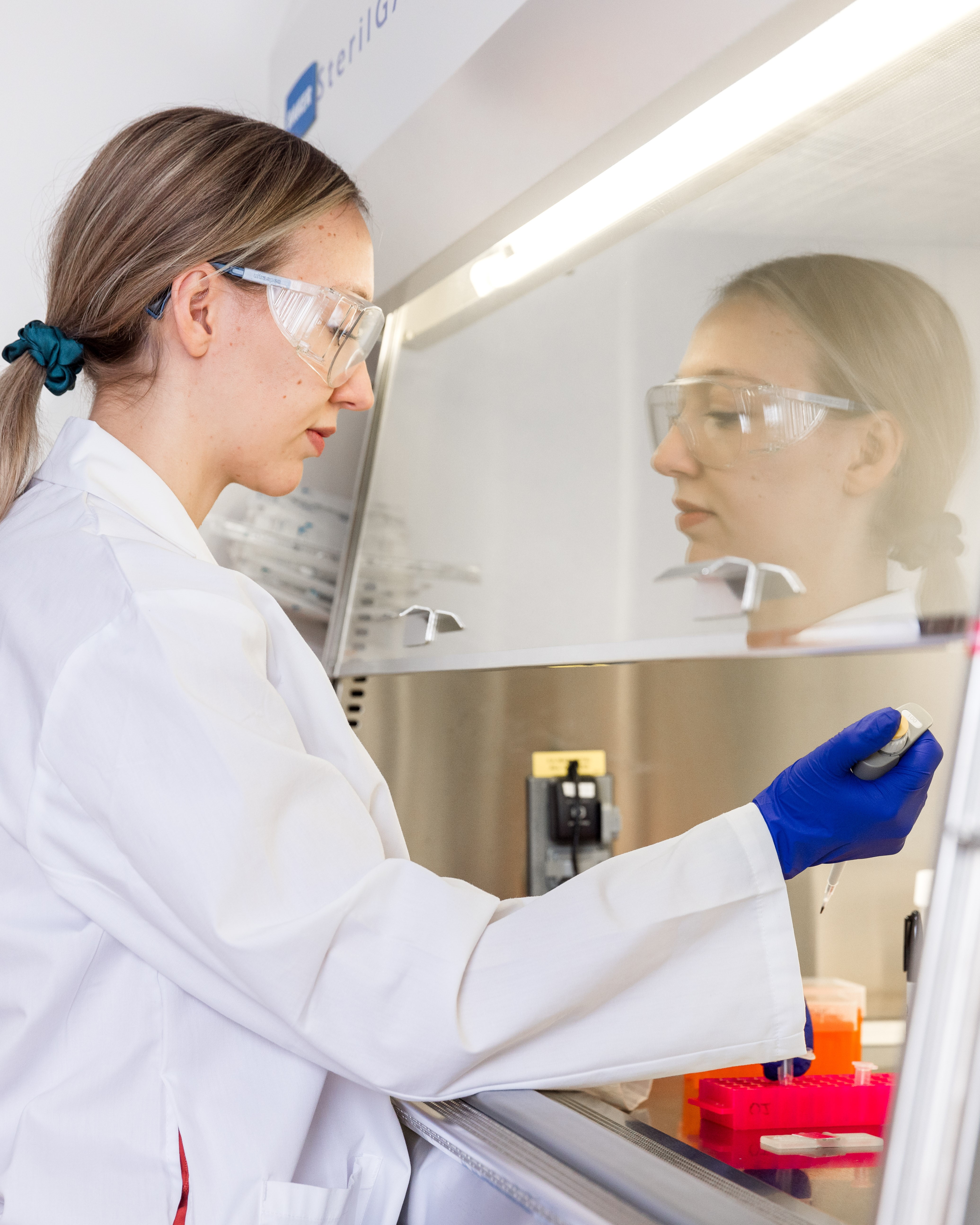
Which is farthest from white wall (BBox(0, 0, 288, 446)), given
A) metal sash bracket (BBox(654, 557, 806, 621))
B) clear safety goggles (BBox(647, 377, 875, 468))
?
metal sash bracket (BBox(654, 557, 806, 621))

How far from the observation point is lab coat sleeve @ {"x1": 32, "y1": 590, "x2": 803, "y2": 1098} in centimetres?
78

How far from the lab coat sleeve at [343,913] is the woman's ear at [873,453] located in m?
0.31

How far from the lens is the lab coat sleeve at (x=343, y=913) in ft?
2.56

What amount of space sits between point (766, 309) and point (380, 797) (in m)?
0.61

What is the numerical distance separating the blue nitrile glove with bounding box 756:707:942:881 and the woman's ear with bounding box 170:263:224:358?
68 centimetres

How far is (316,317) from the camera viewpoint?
1098 mm

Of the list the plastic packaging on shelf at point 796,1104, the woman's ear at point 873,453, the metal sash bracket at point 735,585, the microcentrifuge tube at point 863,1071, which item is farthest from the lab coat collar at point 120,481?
the microcentrifuge tube at point 863,1071

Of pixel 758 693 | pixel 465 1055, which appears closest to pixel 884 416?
pixel 465 1055

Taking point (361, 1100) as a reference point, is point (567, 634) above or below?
above

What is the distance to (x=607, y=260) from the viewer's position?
130cm

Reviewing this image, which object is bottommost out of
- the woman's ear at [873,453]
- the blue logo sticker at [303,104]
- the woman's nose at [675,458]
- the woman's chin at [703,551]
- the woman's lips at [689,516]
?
the woman's chin at [703,551]

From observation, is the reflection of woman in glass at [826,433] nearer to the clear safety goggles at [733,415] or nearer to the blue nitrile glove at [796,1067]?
the clear safety goggles at [733,415]

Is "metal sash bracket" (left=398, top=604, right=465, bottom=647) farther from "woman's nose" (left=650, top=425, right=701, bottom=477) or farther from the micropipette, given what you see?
the micropipette

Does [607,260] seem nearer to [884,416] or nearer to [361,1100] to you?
[884,416]
